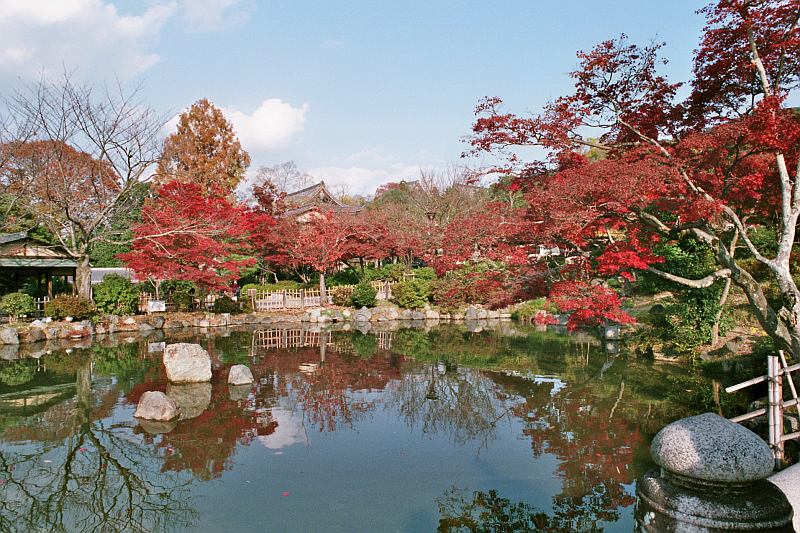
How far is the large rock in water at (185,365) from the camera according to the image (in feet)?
32.3

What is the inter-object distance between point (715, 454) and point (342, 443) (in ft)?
15.0

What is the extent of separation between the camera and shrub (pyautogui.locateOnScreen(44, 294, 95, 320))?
15.9 meters

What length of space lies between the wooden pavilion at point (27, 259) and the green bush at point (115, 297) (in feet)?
3.97

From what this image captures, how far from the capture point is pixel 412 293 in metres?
21.2

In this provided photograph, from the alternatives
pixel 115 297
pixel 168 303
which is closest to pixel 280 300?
pixel 168 303

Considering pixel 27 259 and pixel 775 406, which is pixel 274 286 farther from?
pixel 775 406

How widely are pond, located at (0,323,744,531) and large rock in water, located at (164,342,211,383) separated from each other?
244 millimetres

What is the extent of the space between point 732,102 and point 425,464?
19.0 feet

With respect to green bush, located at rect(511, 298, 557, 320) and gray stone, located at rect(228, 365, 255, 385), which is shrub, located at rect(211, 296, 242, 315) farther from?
green bush, located at rect(511, 298, 557, 320)

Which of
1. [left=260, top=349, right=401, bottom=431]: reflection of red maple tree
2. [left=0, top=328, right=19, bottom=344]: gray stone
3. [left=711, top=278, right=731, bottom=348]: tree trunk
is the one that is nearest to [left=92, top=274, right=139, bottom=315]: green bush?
[left=0, top=328, right=19, bottom=344]: gray stone

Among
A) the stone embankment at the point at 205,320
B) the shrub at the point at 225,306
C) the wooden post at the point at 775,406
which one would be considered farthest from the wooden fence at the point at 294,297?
the wooden post at the point at 775,406

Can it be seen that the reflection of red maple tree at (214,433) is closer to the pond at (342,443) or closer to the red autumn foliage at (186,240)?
the pond at (342,443)

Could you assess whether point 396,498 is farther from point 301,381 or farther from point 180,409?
point 301,381

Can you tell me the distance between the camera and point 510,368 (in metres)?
11.5
